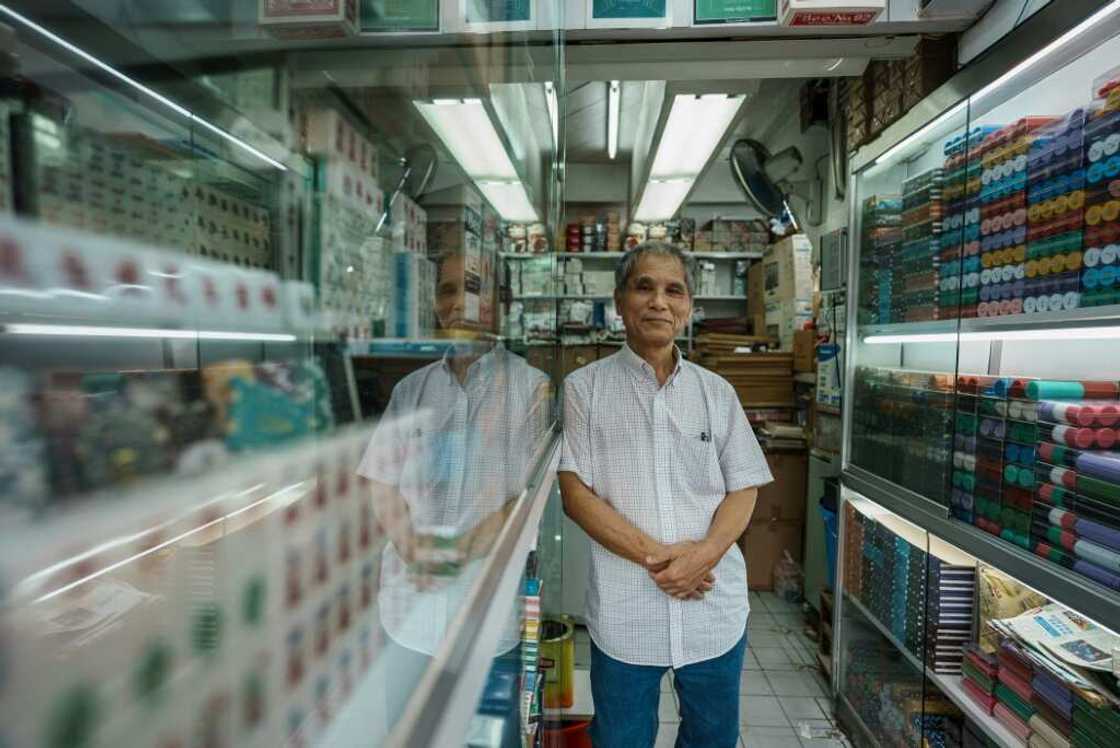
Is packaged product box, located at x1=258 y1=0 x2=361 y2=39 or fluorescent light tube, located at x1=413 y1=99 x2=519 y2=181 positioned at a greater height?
fluorescent light tube, located at x1=413 y1=99 x2=519 y2=181

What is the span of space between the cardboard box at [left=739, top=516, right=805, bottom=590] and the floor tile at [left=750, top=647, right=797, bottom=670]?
0.78 metres

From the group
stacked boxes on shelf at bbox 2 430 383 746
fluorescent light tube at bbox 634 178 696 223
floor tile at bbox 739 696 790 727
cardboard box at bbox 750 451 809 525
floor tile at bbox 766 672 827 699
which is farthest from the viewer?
cardboard box at bbox 750 451 809 525

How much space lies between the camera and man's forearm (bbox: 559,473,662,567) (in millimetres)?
1690

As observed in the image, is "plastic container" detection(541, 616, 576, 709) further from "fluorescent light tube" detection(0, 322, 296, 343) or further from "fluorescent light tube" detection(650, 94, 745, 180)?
"fluorescent light tube" detection(650, 94, 745, 180)

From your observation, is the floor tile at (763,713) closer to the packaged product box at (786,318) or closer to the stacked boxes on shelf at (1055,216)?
the stacked boxes on shelf at (1055,216)

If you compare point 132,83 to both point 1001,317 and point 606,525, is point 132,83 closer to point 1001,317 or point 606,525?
point 606,525

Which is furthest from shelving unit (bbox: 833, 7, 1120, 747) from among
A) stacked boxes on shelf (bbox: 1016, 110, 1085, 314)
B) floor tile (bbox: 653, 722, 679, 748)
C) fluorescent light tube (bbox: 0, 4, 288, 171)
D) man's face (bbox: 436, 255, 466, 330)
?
fluorescent light tube (bbox: 0, 4, 288, 171)

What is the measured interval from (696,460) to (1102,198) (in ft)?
3.82

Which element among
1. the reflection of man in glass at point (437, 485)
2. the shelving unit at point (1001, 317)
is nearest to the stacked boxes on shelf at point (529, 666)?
the reflection of man in glass at point (437, 485)

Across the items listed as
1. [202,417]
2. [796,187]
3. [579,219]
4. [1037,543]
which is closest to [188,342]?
[202,417]

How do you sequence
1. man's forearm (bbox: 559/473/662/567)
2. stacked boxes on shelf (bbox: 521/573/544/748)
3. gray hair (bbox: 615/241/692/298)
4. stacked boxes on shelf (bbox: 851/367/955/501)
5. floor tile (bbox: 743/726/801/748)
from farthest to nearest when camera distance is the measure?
floor tile (bbox: 743/726/801/748) < stacked boxes on shelf (bbox: 851/367/955/501) < gray hair (bbox: 615/241/692/298) < man's forearm (bbox: 559/473/662/567) < stacked boxes on shelf (bbox: 521/573/544/748)

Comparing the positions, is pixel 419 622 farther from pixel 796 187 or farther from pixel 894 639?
pixel 796 187

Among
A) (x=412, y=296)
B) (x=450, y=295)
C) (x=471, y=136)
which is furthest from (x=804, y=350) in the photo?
(x=412, y=296)

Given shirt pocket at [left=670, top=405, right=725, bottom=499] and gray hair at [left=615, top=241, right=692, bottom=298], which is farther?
gray hair at [left=615, top=241, right=692, bottom=298]
